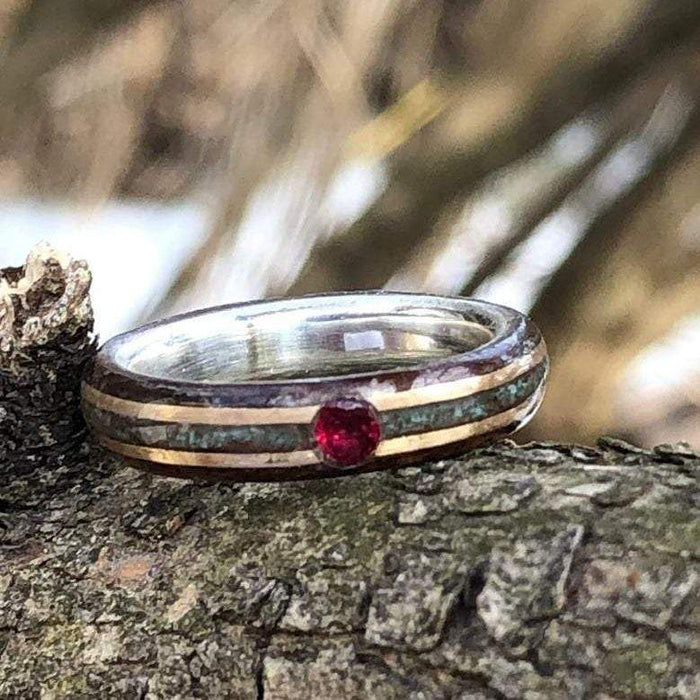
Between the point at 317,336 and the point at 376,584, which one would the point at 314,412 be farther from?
the point at 317,336

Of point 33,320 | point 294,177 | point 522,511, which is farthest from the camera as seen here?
point 294,177

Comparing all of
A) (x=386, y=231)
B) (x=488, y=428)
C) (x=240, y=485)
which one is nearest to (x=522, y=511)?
(x=488, y=428)

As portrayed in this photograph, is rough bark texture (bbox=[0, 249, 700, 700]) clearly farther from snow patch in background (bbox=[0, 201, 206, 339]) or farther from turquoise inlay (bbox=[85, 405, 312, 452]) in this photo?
snow patch in background (bbox=[0, 201, 206, 339])

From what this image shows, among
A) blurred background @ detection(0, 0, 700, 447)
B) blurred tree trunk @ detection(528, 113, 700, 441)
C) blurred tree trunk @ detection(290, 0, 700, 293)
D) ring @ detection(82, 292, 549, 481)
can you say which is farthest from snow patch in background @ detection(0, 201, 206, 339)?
ring @ detection(82, 292, 549, 481)

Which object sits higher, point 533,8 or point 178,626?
point 533,8

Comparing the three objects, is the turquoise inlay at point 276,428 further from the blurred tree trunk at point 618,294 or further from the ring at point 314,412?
the blurred tree trunk at point 618,294

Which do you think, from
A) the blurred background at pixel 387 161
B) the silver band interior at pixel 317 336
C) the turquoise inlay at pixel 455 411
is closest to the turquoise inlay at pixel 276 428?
the turquoise inlay at pixel 455 411

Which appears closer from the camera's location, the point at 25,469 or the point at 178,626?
the point at 178,626

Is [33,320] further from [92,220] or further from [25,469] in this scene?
[92,220]
